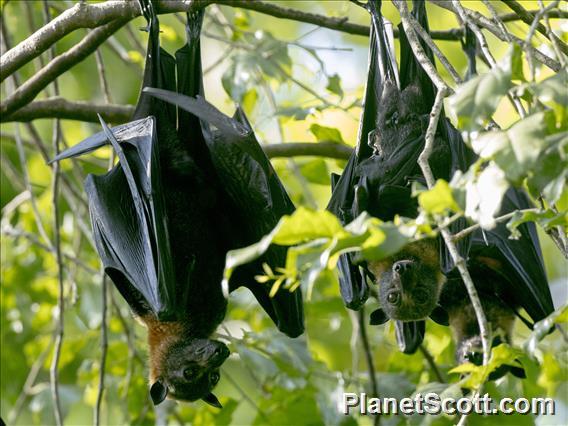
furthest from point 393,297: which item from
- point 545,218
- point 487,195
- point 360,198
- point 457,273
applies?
point 487,195

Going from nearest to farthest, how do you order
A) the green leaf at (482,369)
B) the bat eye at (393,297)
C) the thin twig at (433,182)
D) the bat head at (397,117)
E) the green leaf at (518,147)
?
the green leaf at (518,147)
the thin twig at (433,182)
the green leaf at (482,369)
the bat eye at (393,297)
the bat head at (397,117)

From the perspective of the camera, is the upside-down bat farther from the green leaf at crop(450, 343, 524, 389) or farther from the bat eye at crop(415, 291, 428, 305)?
the green leaf at crop(450, 343, 524, 389)

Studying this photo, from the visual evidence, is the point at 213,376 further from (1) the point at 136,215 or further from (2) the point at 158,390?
(1) the point at 136,215

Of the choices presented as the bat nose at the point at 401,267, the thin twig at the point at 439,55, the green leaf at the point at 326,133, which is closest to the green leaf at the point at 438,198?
the thin twig at the point at 439,55

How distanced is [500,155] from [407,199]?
2.50 m

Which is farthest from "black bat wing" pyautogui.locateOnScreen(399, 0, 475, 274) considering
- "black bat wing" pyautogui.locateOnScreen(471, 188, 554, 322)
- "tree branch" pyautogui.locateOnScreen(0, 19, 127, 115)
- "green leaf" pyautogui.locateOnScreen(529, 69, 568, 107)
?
"green leaf" pyautogui.locateOnScreen(529, 69, 568, 107)

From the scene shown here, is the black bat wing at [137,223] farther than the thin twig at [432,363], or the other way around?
the thin twig at [432,363]

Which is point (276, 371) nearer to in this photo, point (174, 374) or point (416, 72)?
point (174, 374)

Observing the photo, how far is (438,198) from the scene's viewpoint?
287cm

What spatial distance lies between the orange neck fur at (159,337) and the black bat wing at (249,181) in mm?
593

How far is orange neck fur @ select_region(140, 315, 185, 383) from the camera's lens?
5.93 m

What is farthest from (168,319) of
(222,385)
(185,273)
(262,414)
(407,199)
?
(222,385)

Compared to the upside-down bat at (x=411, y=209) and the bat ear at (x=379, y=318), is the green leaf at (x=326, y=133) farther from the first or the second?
the bat ear at (x=379, y=318)

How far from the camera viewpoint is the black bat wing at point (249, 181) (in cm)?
521
